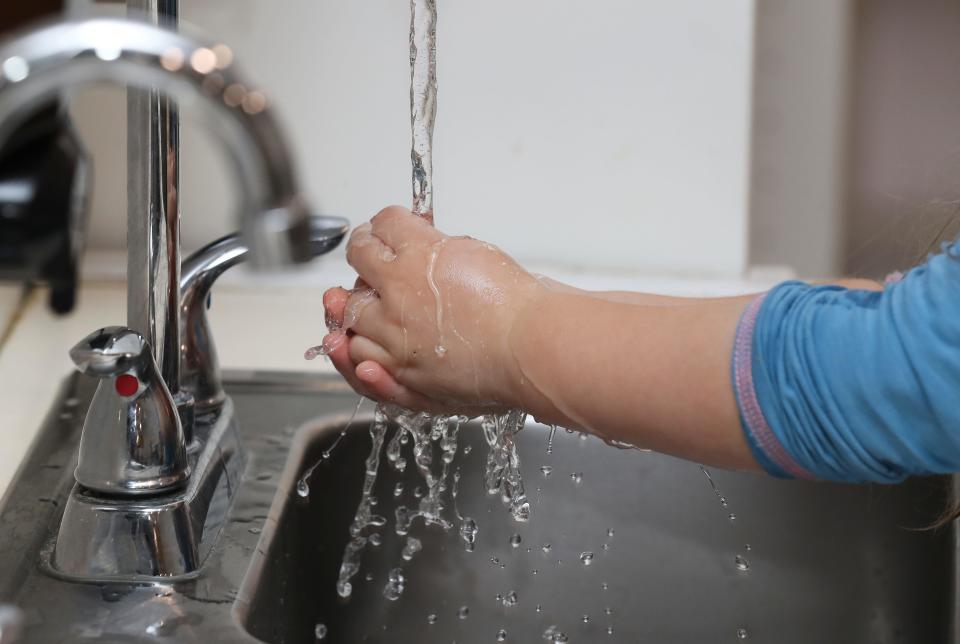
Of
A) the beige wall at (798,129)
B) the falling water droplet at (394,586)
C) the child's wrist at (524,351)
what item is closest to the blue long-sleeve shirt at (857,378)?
the child's wrist at (524,351)

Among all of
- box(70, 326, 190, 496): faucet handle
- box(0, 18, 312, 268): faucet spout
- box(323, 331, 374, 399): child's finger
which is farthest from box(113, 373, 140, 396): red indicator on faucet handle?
box(0, 18, 312, 268): faucet spout

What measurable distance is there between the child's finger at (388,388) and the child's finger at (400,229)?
0.21ft

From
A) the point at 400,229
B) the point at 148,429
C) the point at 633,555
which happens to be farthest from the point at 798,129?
the point at 148,429

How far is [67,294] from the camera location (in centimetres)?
94

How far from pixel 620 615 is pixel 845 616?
15cm

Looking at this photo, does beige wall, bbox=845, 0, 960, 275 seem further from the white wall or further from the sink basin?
the sink basin

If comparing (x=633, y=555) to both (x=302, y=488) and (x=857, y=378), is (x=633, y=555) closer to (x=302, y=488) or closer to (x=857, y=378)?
(x=302, y=488)

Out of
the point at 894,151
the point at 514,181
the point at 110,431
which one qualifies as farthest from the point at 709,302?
the point at 894,151

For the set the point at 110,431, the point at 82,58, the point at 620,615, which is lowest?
the point at 620,615

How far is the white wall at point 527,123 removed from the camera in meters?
1.00

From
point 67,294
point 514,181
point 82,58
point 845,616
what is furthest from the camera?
point 514,181

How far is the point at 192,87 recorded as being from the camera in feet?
1.22

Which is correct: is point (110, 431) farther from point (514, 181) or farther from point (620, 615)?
point (514, 181)

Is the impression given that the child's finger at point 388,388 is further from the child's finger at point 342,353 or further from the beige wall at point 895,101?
the beige wall at point 895,101
